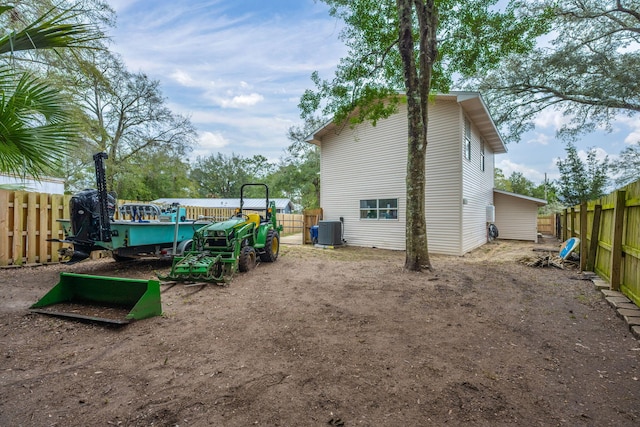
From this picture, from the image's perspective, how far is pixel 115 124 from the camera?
72.1 feet

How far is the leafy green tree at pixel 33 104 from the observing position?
8.05ft

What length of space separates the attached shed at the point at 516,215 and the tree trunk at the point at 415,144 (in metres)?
11.5

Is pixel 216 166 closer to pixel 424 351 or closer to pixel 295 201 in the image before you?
pixel 295 201

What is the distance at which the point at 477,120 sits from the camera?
12.4 m

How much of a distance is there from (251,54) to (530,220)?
15.5 meters


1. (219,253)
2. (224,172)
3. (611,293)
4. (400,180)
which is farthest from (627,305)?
(224,172)

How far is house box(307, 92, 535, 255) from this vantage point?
35.2ft

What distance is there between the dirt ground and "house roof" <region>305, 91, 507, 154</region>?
24.3ft

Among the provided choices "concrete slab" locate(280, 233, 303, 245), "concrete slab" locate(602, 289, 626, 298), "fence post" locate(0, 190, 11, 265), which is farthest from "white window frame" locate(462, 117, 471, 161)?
"fence post" locate(0, 190, 11, 265)

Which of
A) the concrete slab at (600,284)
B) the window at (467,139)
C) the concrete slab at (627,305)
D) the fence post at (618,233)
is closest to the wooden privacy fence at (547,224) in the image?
the window at (467,139)

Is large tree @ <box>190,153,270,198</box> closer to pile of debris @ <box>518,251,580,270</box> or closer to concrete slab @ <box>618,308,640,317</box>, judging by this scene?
pile of debris @ <box>518,251,580,270</box>

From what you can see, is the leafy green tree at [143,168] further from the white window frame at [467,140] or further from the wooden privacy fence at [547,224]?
the wooden privacy fence at [547,224]

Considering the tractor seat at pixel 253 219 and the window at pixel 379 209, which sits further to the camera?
the window at pixel 379 209

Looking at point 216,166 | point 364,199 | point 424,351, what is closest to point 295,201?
point 216,166
